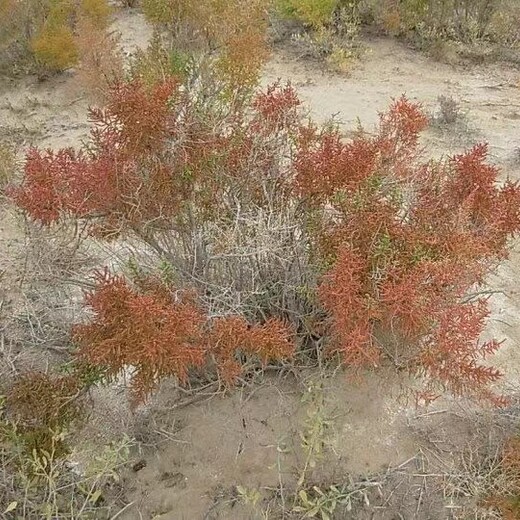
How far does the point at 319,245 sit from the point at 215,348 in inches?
24.8

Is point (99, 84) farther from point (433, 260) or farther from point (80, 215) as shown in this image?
point (433, 260)

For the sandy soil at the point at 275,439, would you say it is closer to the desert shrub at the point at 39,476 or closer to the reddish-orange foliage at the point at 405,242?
the desert shrub at the point at 39,476

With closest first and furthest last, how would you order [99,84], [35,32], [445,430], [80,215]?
[80,215]
[445,430]
[99,84]
[35,32]

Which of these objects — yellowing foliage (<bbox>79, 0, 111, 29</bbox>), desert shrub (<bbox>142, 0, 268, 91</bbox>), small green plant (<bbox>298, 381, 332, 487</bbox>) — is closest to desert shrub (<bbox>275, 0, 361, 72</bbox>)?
desert shrub (<bbox>142, 0, 268, 91</bbox>)

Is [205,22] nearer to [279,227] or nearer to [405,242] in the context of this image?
[279,227]

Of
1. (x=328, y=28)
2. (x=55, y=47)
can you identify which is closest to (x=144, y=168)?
(x=55, y=47)

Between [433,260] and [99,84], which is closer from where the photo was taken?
[433,260]

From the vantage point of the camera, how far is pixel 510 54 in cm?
759

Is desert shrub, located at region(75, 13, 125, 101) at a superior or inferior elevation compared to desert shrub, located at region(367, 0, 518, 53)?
inferior

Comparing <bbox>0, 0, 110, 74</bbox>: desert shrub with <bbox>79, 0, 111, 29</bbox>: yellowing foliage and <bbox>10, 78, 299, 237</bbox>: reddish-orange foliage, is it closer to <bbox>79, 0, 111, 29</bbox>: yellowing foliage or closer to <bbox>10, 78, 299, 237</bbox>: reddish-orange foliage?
<bbox>79, 0, 111, 29</bbox>: yellowing foliage

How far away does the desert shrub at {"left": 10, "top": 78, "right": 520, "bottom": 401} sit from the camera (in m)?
2.48

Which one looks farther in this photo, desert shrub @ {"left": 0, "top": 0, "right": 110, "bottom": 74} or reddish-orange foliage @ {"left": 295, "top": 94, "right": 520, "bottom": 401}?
desert shrub @ {"left": 0, "top": 0, "right": 110, "bottom": 74}

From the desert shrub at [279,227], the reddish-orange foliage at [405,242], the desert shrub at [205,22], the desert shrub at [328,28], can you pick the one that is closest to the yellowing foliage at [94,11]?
the desert shrub at [205,22]

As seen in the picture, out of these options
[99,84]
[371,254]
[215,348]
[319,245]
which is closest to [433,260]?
[371,254]
